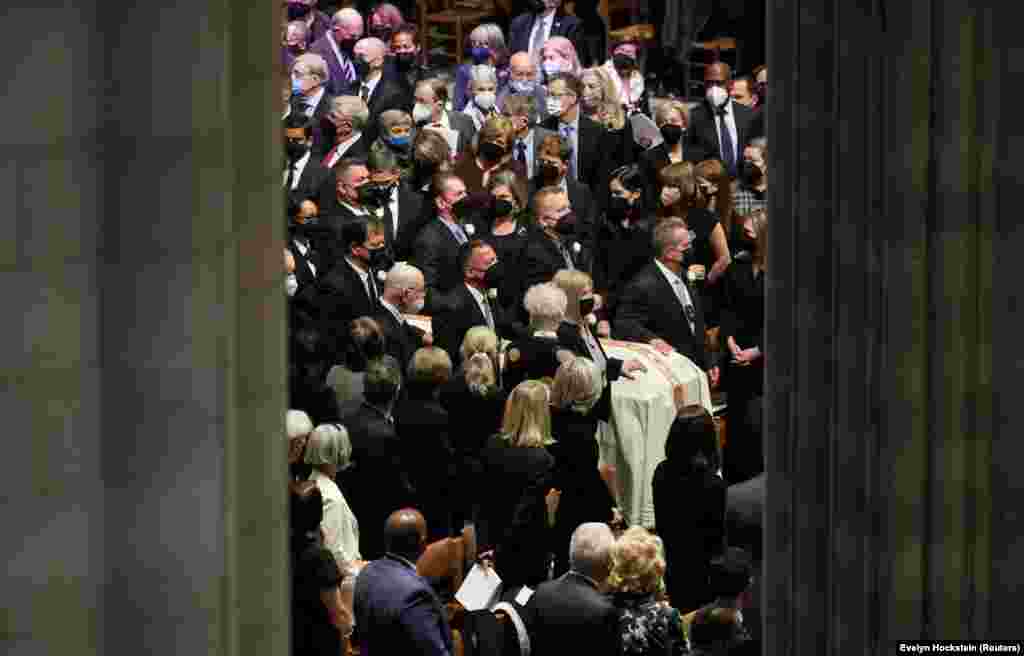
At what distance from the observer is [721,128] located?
13430 mm

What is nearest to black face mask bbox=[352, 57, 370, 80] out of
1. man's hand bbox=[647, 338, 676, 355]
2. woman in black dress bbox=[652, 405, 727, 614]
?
man's hand bbox=[647, 338, 676, 355]

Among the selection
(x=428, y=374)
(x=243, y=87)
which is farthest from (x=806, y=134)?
(x=428, y=374)

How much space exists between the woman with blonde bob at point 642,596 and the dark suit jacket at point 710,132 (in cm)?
268

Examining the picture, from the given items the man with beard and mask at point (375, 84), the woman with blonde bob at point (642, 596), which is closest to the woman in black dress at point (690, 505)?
the woman with blonde bob at point (642, 596)

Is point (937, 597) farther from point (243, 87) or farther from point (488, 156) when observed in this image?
point (488, 156)

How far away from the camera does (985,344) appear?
5301mm

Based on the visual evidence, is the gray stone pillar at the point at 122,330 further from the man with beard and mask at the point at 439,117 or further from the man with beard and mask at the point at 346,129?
the man with beard and mask at the point at 439,117

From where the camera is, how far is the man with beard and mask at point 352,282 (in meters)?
12.2

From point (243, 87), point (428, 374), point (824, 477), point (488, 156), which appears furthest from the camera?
point (488, 156)

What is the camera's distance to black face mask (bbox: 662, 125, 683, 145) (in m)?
13.1

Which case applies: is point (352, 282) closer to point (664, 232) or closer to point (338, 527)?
point (338, 527)

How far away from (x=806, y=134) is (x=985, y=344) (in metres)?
1.13

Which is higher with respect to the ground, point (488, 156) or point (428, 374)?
point (488, 156)

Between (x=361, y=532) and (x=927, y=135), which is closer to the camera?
(x=927, y=135)
